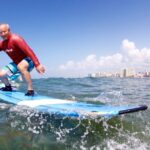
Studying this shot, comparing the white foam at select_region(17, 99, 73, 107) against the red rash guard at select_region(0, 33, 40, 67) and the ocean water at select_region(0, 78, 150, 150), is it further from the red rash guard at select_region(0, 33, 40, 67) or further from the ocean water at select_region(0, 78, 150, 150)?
the red rash guard at select_region(0, 33, 40, 67)

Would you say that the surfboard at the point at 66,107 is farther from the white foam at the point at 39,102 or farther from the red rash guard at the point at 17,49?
the red rash guard at the point at 17,49

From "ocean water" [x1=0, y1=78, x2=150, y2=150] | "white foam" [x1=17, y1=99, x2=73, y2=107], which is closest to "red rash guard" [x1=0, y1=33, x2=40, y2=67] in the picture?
"white foam" [x1=17, y1=99, x2=73, y2=107]

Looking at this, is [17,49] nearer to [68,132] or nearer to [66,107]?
[66,107]

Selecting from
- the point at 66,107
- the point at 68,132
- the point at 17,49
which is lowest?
the point at 68,132

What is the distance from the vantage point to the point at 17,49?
8.10 metres

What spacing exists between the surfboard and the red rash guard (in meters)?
1.02

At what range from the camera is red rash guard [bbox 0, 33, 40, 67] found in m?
7.84

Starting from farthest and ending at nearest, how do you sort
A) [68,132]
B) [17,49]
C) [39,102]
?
[17,49] → [39,102] → [68,132]

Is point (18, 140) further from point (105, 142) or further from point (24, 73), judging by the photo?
point (24, 73)

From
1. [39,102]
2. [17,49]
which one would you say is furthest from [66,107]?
[17,49]

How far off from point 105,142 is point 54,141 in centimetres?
103

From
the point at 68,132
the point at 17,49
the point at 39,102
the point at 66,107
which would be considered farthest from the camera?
the point at 17,49

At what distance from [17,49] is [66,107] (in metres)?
2.56

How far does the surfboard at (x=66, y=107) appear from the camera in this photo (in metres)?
5.54
